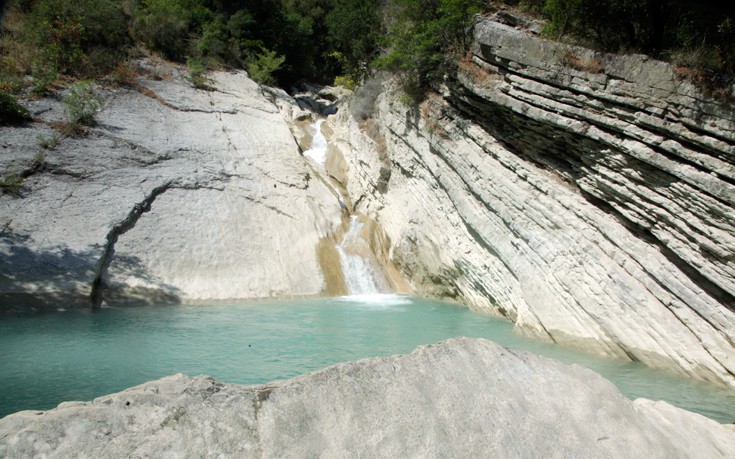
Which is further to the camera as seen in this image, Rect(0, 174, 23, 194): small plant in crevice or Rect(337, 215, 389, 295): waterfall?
Rect(337, 215, 389, 295): waterfall

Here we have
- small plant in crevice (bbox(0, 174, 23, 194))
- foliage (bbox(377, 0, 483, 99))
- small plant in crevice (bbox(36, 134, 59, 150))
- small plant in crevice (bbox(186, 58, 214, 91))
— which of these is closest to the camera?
small plant in crevice (bbox(0, 174, 23, 194))

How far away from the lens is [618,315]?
759 centimetres

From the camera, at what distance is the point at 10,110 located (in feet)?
40.6

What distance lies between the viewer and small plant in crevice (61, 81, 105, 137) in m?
12.9

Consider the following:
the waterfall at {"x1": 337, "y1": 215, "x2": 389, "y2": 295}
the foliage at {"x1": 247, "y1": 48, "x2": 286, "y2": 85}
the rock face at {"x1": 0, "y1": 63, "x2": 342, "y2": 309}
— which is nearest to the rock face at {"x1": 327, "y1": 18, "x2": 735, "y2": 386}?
the waterfall at {"x1": 337, "y1": 215, "x2": 389, "y2": 295}

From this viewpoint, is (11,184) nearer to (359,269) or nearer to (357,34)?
(359,269)

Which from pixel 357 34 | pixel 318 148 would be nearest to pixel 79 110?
pixel 318 148

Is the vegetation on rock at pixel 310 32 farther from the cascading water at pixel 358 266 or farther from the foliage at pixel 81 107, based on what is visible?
the cascading water at pixel 358 266

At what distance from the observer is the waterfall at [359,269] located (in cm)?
1330

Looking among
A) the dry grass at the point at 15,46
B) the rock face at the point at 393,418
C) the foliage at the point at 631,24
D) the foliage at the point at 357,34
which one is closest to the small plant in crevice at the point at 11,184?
the dry grass at the point at 15,46

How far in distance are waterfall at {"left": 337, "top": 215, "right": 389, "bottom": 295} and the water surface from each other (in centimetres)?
182

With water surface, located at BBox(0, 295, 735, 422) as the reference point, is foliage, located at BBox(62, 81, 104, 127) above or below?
above

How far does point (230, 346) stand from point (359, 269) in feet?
20.9

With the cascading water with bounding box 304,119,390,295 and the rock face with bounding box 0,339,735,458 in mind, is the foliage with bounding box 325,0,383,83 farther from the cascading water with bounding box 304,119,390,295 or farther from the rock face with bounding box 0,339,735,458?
the rock face with bounding box 0,339,735,458
